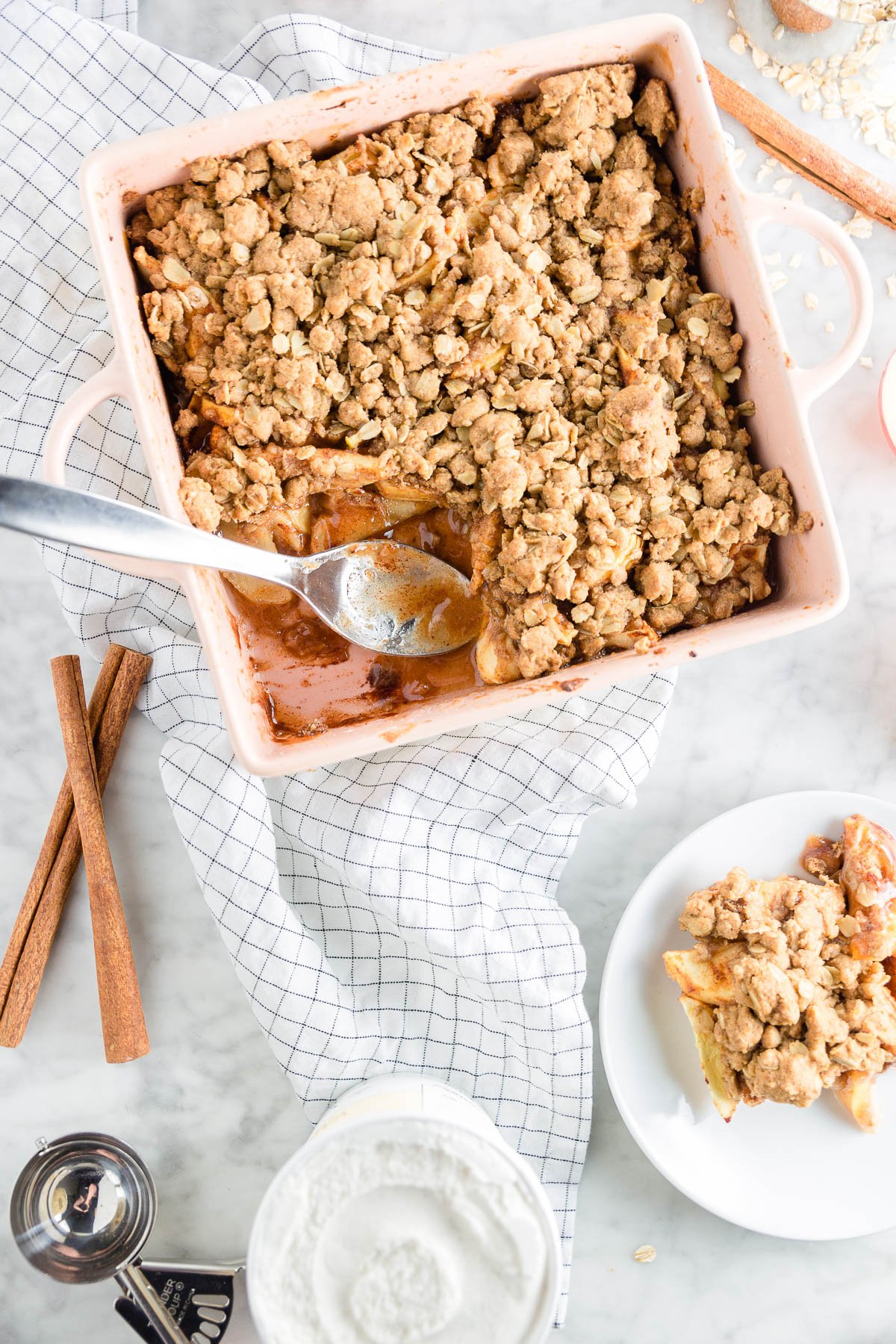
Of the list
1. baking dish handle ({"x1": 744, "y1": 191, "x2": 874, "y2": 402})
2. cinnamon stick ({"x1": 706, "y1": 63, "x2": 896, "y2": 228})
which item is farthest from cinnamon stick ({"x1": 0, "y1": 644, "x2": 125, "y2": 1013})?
cinnamon stick ({"x1": 706, "y1": 63, "x2": 896, "y2": 228})

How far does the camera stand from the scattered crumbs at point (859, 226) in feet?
5.99

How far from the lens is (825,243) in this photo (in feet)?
4.80

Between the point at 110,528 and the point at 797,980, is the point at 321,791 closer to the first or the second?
the point at 110,528

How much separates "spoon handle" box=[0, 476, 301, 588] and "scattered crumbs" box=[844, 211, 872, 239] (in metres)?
1.15

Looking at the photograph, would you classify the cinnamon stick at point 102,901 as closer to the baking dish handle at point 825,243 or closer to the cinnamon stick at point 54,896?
the cinnamon stick at point 54,896

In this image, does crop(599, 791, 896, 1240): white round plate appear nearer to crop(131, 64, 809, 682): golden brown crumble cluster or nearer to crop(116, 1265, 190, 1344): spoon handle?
crop(131, 64, 809, 682): golden brown crumble cluster

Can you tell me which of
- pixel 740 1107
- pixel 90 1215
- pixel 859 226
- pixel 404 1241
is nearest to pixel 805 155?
pixel 859 226

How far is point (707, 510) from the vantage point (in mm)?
1464

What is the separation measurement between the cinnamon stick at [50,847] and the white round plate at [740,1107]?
2.99ft

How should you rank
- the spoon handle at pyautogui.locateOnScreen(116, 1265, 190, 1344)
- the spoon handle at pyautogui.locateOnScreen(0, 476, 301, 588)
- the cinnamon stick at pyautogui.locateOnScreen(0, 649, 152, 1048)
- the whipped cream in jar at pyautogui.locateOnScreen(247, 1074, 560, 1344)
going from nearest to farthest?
the spoon handle at pyautogui.locateOnScreen(0, 476, 301, 588) → the whipped cream in jar at pyautogui.locateOnScreen(247, 1074, 560, 1344) → the spoon handle at pyautogui.locateOnScreen(116, 1265, 190, 1344) → the cinnamon stick at pyautogui.locateOnScreen(0, 649, 152, 1048)

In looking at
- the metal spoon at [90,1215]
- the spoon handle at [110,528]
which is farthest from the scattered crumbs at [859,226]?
the metal spoon at [90,1215]

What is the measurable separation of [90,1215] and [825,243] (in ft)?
5.83

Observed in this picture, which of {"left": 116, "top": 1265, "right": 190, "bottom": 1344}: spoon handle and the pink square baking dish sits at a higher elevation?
the pink square baking dish

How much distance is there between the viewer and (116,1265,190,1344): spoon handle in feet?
5.40
